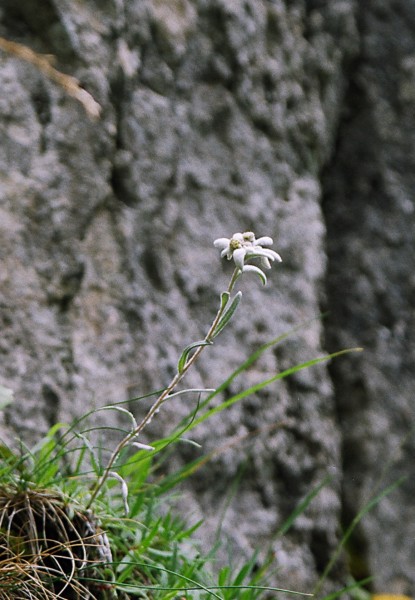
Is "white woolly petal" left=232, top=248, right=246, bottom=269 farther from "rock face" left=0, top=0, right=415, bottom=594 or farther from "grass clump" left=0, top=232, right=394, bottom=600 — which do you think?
"rock face" left=0, top=0, right=415, bottom=594

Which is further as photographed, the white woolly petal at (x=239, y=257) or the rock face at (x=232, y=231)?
the rock face at (x=232, y=231)

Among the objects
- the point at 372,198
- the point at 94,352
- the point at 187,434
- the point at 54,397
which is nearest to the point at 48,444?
the point at 54,397

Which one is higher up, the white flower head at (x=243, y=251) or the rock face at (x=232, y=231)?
the white flower head at (x=243, y=251)

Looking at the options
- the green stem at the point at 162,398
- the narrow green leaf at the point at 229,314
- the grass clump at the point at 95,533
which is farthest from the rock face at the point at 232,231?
the narrow green leaf at the point at 229,314

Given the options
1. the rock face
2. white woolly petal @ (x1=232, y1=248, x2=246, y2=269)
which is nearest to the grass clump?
white woolly petal @ (x1=232, y1=248, x2=246, y2=269)

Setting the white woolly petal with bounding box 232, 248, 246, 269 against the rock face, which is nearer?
the white woolly petal with bounding box 232, 248, 246, 269

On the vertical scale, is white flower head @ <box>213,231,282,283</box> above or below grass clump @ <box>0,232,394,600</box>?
above

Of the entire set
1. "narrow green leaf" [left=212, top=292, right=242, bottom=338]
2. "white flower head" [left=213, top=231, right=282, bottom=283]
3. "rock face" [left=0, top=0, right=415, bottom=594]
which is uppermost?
"white flower head" [left=213, top=231, right=282, bottom=283]

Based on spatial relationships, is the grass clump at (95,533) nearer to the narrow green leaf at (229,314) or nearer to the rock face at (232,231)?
the narrow green leaf at (229,314)

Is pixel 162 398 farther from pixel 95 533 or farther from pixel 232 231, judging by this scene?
pixel 232 231

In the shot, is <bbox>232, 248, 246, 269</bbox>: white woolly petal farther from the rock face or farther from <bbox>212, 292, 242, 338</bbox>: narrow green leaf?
the rock face

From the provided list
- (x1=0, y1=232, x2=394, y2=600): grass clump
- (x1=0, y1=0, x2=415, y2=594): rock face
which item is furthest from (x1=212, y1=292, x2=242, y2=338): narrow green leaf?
(x1=0, y1=0, x2=415, y2=594): rock face
